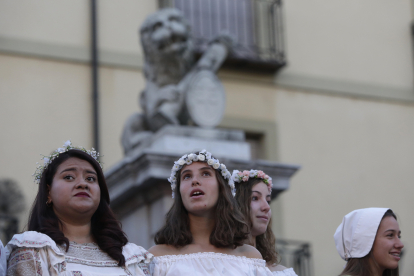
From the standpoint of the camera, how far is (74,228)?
17.6 feet

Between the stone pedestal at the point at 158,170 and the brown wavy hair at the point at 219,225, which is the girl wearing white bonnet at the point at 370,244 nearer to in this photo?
the brown wavy hair at the point at 219,225

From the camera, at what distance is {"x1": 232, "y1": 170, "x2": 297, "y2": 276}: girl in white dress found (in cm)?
650

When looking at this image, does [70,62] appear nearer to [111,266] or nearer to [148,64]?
[148,64]

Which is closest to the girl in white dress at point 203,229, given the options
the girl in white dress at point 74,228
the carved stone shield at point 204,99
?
the girl in white dress at point 74,228

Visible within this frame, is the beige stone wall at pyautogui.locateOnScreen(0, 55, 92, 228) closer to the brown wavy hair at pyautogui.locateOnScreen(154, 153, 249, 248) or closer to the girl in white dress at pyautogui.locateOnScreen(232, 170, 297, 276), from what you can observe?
the girl in white dress at pyautogui.locateOnScreen(232, 170, 297, 276)

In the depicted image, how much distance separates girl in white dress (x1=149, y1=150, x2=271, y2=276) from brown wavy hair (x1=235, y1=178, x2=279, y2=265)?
567 millimetres

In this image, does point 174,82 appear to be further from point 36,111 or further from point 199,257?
point 199,257

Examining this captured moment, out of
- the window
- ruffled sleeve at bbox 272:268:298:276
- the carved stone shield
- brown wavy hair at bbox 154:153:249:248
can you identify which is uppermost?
the window

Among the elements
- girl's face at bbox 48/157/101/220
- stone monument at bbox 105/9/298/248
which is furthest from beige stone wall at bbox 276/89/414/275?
girl's face at bbox 48/157/101/220

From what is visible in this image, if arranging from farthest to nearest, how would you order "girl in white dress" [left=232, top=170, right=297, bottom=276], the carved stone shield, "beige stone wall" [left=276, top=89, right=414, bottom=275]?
1. "beige stone wall" [left=276, top=89, right=414, bottom=275]
2. the carved stone shield
3. "girl in white dress" [left=232, top=170, right=297, bottom=276]

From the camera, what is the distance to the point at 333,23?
1683 centimetres

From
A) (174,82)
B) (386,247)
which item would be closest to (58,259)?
(386,247)

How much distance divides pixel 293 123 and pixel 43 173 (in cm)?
1070

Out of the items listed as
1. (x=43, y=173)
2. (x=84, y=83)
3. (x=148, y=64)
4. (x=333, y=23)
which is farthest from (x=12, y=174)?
(x=43, y=173)
